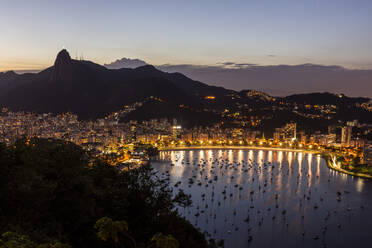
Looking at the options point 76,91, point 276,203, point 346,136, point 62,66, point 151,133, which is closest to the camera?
point 276,203

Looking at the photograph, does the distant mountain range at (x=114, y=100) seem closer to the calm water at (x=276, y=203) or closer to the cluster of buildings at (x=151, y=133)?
the cluster of buildings at (x=151, y=133)

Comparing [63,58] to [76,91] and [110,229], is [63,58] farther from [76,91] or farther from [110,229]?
[110,229]

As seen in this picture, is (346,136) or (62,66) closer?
(346,136)

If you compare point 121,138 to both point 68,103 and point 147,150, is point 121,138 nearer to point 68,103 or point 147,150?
point 147,150

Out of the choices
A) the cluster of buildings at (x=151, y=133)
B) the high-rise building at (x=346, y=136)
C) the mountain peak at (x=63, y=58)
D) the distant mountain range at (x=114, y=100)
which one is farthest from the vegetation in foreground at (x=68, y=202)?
the mountain peak at (x=63, y=58)

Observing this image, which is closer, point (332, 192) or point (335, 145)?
point (332, 192)

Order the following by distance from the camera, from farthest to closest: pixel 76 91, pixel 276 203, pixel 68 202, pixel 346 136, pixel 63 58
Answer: pixel 63 58 → pixel 76 91 → pixel 346 136 → pixel 276 203 → pixel 68 202

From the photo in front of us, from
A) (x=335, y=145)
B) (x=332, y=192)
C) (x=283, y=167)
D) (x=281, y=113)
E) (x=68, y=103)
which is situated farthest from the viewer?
(x=281, y=113)

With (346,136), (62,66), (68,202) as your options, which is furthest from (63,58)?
(68,202)

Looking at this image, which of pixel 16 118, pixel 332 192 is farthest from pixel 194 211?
pixel 16 118
